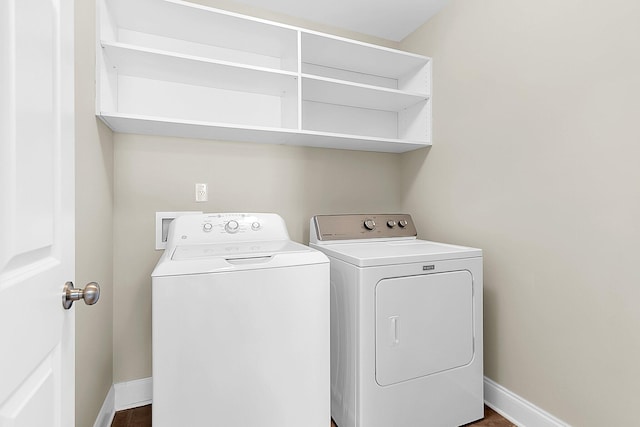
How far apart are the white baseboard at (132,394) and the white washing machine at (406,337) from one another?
1059mm

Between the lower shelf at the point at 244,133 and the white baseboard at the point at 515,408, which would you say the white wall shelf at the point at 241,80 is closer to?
the lower shelf at the point at 244,133

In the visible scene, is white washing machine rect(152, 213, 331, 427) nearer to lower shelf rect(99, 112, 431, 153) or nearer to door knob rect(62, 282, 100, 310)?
door knob rect(62, 282, 100, 310)

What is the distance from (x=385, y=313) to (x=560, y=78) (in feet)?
4.27

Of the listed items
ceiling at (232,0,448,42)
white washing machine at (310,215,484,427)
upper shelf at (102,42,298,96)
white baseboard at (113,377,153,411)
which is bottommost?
white baseboard at (113,377,153,411)

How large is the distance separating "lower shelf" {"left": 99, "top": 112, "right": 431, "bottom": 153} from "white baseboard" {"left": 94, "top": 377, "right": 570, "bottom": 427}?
1376mm

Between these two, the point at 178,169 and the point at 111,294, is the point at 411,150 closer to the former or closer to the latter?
the point at 178,169

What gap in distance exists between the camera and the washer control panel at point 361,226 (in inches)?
75.0

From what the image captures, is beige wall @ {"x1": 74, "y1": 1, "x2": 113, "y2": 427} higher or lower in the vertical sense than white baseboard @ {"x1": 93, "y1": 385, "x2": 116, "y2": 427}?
higher

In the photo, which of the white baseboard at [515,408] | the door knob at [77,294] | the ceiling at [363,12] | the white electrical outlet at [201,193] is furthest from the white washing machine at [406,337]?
the ceiling at [363,12]

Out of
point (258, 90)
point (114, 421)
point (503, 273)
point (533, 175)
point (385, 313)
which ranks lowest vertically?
point (114, 421)

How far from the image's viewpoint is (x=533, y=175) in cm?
153

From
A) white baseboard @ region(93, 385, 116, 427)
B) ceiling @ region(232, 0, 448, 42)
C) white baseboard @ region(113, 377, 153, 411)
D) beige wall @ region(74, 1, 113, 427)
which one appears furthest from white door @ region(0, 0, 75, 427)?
ceiling @ region(232, 0, 448, 42)

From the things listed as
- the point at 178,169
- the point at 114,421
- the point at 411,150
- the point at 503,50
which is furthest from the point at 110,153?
the point at 503,50

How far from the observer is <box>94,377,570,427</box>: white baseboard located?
1.50 m
